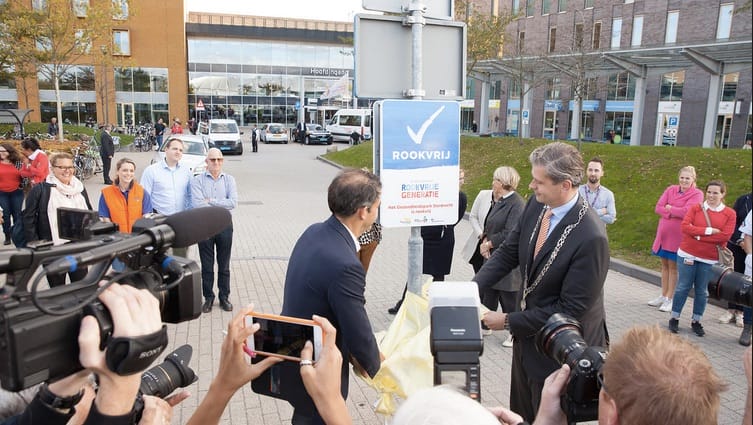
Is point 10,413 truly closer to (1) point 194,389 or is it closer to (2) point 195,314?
(2) point 195,314

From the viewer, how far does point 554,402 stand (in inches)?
66.9

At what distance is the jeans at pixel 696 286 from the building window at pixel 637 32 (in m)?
36.9

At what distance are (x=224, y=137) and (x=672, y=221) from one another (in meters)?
27.4

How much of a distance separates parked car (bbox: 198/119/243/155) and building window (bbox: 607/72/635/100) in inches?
997

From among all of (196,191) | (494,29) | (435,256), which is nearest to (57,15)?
(494,29)

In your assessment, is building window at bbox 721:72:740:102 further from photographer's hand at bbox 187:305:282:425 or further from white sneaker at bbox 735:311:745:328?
photographer's hand at bbox 187:305:282:425

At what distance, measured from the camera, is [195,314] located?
153cm

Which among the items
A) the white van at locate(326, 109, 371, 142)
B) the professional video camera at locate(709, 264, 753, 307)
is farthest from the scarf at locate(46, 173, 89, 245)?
the white van at locate(326, 109, 371, 142)

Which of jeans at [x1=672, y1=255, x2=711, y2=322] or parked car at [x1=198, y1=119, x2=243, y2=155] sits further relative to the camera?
parked car at [x1=198, y1=119, x2=243, y2=155]

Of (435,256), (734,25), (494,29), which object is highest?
(734,25)

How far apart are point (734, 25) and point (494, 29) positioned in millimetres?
18430

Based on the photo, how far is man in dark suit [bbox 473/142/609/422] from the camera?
263 cm

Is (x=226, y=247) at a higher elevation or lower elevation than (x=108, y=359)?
lower

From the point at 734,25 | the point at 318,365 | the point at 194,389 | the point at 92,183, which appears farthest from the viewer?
the point at 734,25
